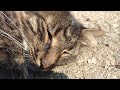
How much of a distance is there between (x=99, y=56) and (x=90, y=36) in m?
0.27

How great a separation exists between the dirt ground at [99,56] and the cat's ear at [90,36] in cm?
6

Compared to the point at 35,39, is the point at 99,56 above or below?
below

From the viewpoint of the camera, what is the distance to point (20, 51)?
2568 mm

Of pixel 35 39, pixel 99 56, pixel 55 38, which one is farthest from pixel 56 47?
pixel 99 56

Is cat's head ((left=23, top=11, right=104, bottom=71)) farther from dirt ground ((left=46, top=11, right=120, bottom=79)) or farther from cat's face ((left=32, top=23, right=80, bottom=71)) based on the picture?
dirt ground ((left=46, top=11, right=120, bottom=79))

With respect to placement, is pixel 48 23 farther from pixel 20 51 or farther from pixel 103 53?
pixel 103 53

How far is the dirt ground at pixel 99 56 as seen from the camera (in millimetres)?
2920

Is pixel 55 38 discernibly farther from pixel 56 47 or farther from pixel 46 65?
pixel 46 65

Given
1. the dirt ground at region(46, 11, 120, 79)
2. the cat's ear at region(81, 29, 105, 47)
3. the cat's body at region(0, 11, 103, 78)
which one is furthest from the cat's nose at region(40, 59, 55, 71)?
the cat's ear at region(81, 29, 105, 47)

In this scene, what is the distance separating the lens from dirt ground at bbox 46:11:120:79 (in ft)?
9.58

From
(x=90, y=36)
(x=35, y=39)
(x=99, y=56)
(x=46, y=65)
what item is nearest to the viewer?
(x=46, y=65)

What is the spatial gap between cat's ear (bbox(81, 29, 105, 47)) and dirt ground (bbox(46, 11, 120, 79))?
0.20 feet

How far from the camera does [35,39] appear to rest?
2771mm

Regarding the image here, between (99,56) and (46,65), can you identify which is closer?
(46,65)
